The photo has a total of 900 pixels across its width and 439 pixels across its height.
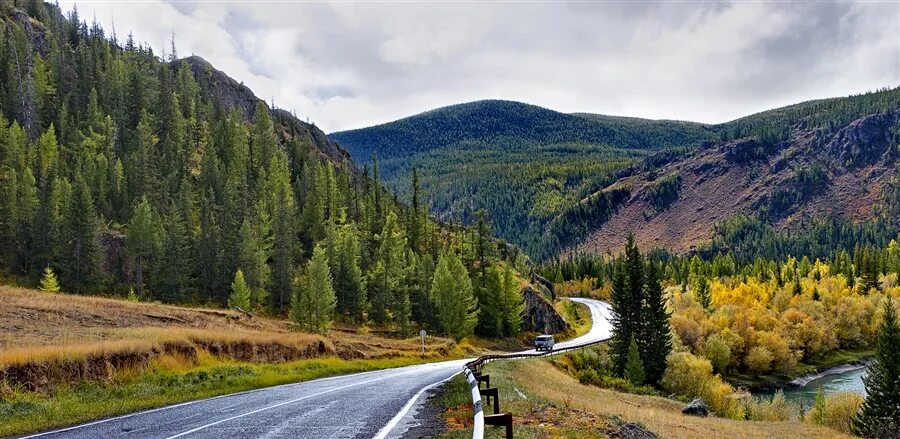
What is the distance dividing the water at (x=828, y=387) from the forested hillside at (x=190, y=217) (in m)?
36.7

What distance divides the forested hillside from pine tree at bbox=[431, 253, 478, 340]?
19cm

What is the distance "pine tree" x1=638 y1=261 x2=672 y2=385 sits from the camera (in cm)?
6191

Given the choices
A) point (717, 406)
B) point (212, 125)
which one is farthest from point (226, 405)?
point (212, 125)

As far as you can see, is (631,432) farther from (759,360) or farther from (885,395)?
(759,360)

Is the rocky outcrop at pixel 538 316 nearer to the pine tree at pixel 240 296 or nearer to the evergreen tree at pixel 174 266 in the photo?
the pine tree at pixel 240 296

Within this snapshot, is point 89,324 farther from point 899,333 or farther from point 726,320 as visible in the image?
point 726,320

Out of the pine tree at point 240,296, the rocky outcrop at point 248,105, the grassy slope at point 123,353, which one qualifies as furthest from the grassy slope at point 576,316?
the rocky outcrop at point 248,105

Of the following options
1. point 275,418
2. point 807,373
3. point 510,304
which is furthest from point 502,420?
point 807,373

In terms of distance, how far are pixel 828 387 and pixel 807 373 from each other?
10453 millimetres

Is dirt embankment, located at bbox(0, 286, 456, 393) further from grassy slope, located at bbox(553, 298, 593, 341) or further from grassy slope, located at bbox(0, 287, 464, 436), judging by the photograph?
grassy slope, located at bbox(553, 298, 593, 341)

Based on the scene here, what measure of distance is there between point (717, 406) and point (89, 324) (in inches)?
1913

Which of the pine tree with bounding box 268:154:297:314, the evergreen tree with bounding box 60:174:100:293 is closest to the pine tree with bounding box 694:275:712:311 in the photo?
the pine tree with bounding box 268:154:297:314

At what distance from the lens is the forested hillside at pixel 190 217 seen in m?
77.4

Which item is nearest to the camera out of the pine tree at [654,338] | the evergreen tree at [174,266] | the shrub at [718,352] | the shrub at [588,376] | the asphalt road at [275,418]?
the asphalt road at [275,418]
